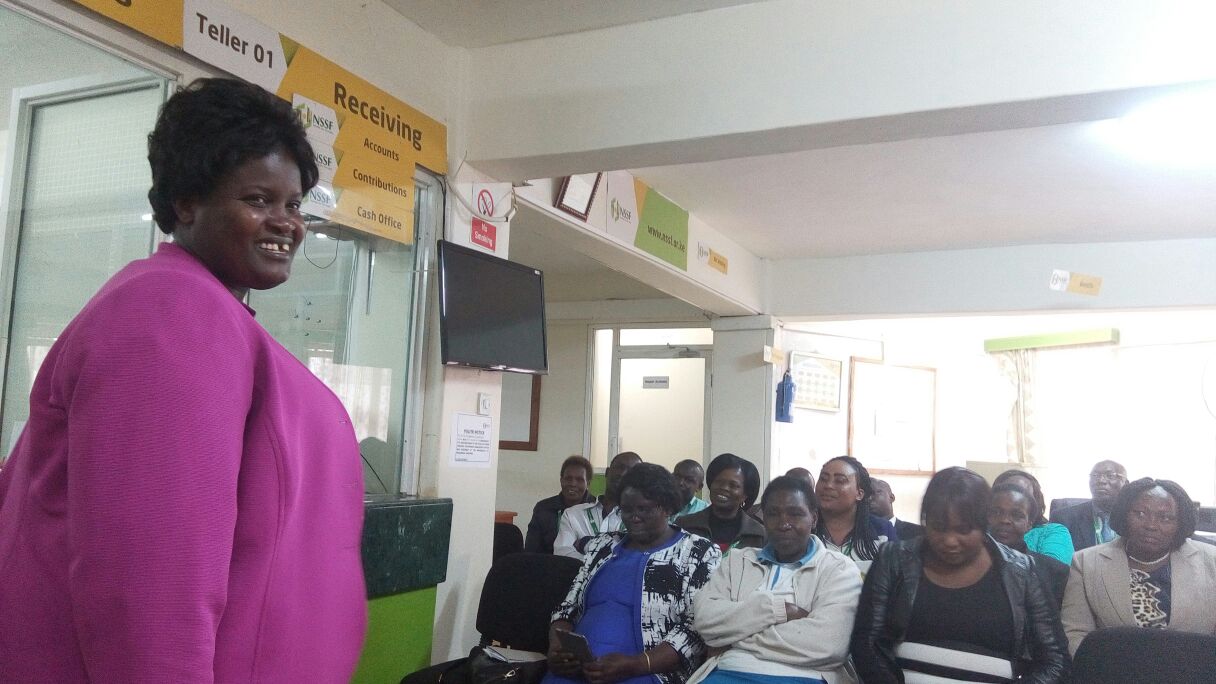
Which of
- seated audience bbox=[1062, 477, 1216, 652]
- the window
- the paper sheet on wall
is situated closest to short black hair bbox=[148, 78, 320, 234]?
the window

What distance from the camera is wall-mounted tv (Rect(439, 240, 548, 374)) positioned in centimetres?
324

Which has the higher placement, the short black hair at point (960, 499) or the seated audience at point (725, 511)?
the short black hair at point (960, 499)

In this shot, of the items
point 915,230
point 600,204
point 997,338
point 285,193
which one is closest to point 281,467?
point 285,193

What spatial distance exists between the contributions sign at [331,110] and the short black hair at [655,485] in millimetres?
1164

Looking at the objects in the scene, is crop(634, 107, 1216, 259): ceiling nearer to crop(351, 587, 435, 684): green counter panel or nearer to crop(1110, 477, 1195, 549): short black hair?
crop(1110, 477, 1195, 549): short black hair

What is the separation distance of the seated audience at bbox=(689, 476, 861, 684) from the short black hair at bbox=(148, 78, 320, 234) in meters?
2.11

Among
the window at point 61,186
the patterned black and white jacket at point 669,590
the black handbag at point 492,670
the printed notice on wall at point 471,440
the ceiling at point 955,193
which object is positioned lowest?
the black handbag at point 492,670

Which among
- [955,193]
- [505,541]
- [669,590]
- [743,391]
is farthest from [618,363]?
[669,590]

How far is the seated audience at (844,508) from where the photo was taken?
11.2ft

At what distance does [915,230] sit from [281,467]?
18.7ft

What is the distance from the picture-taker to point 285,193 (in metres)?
0.95

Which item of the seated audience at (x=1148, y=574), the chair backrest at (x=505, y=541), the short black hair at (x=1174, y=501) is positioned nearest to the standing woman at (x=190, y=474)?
the seated audience at (x=1148, y=574)

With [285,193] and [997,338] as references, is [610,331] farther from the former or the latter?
[285,193]

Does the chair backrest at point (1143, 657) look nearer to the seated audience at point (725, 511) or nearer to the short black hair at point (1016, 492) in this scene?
the short black hair at point (1016, 492)
